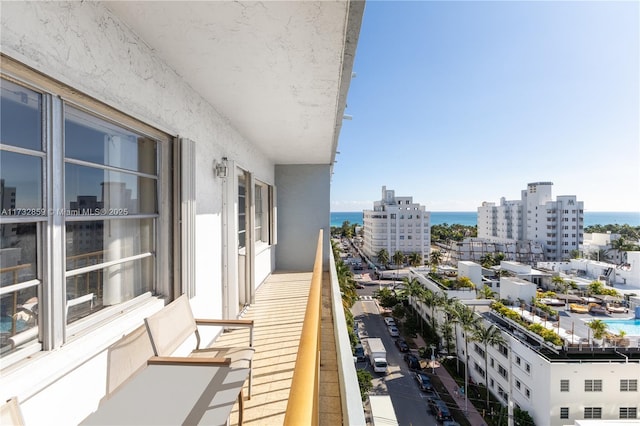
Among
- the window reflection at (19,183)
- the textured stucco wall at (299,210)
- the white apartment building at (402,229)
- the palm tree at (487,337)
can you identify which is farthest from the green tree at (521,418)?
the white apartment building at (402,229)

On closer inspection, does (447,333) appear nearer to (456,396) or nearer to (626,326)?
(456,396)

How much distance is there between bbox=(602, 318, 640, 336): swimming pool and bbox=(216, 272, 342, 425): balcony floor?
22.3 metres

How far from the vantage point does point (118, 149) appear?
2.11 m

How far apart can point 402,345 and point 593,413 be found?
10.4 metres

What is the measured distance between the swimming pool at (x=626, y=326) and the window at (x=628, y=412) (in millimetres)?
3926

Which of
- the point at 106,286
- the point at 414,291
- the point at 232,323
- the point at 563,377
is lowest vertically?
the point at 563,377

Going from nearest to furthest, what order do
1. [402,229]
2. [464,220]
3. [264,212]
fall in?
1. [264,212]
2. [402,229]
3. [464,220]

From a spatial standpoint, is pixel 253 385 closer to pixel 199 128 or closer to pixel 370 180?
pixel 199 128

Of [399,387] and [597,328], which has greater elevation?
[597,328]

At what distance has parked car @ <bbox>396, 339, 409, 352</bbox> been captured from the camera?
70.2 ft

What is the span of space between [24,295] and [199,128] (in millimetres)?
Answer: 2159

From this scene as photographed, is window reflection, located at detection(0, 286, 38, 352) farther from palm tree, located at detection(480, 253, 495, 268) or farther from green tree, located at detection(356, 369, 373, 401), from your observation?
palm tree, located at detection(480, 253, 495, 268)

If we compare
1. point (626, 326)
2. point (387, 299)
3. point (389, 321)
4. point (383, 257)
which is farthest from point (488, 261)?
point (389, 321)

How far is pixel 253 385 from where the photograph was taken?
8.82ft
